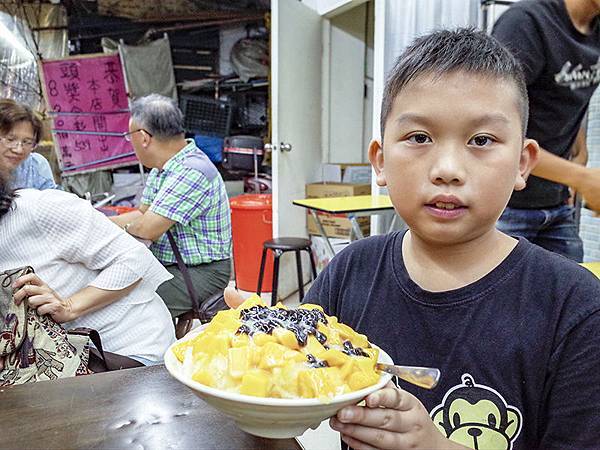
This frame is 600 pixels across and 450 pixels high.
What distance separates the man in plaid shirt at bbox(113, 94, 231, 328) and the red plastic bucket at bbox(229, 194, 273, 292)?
134 cm

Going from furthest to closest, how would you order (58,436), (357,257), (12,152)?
(12,152), (357,257), (58,436)

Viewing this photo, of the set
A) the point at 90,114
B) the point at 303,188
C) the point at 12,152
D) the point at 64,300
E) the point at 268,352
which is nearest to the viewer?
the point at 268,352

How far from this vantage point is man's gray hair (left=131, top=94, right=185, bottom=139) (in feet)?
8.50

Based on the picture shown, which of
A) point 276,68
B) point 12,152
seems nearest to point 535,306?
point 12,152

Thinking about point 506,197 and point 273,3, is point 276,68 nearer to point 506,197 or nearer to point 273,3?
point 273,3

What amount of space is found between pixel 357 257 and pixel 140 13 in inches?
259

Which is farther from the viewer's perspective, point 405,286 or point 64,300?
point 64,300

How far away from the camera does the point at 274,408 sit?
1.68 feet

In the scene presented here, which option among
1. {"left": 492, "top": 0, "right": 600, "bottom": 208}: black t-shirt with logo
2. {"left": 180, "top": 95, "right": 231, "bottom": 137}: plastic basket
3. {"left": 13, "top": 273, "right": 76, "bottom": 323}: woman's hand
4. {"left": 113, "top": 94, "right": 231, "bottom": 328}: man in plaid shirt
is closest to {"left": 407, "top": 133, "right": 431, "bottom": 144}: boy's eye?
{"left": 492, "top": 0, "right": 600, "bottom": 208}: black t-shirt with logo

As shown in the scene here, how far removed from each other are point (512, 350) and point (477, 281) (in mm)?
122

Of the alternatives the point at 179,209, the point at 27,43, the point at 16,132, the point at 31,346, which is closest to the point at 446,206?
the point at 31,346

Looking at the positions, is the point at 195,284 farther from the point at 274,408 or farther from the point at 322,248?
the point at 274,408

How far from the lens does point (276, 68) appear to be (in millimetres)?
3645

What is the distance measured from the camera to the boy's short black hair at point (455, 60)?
756 mm
